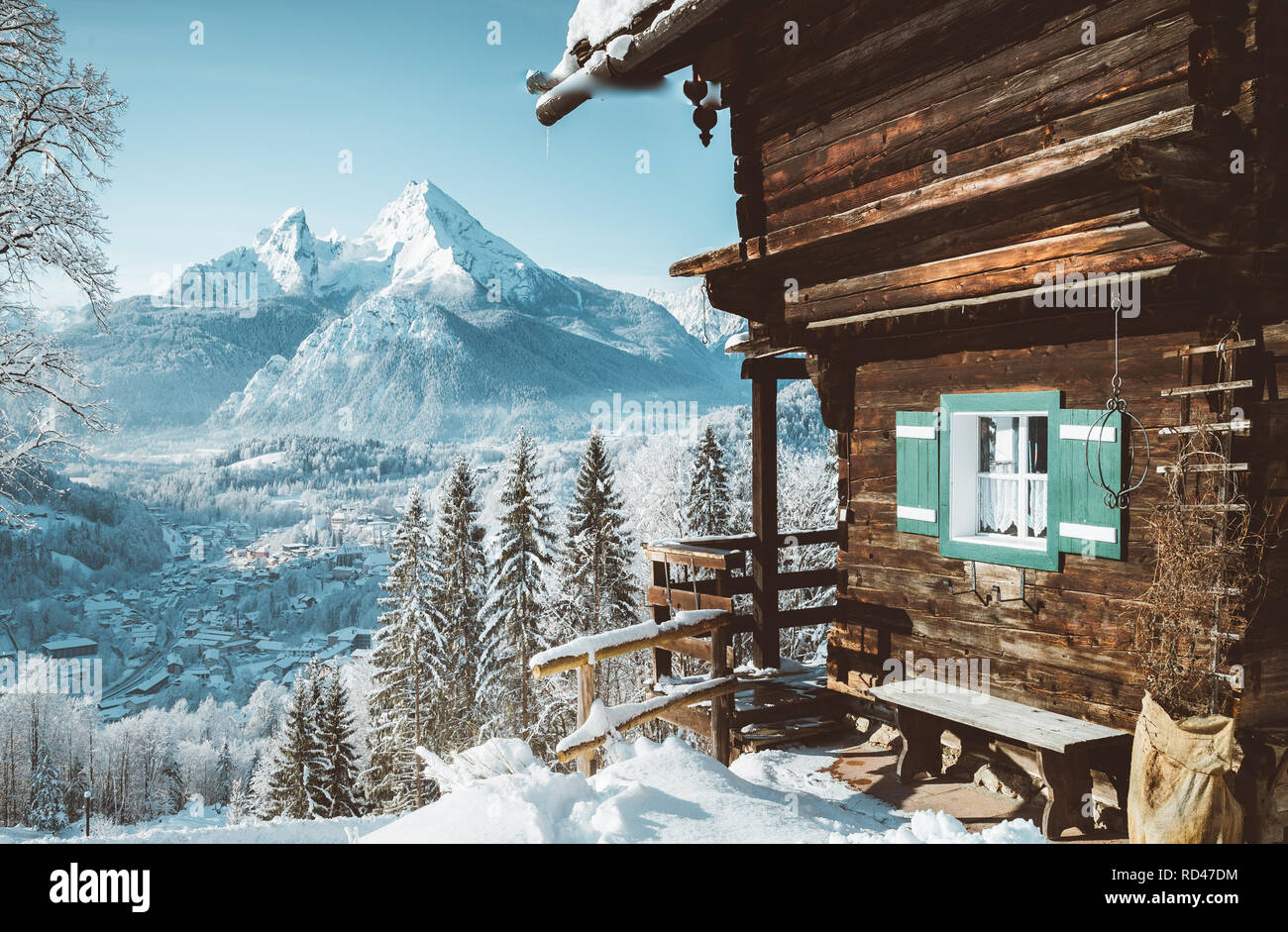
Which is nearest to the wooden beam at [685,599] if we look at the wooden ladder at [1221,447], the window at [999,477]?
the window at [999,477]

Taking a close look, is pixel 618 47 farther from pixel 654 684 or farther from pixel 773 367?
pixel 654 684

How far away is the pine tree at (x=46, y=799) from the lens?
41344 millimetres

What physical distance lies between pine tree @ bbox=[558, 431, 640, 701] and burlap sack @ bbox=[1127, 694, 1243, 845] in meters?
25.3

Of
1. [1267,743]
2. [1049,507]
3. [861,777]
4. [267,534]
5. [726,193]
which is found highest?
[726,193]

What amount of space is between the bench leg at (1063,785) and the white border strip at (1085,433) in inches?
84.8

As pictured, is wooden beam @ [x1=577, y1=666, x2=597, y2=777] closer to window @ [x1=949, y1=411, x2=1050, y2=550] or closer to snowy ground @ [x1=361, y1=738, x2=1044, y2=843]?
snowy ground @ [x1=361, y1=738, x2=1044, y2=843]

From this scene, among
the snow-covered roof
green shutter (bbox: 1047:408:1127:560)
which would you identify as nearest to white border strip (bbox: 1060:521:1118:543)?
green shutter (bbox: 1047:408:1127:560)

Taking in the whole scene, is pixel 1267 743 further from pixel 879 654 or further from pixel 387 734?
pixel 387 734

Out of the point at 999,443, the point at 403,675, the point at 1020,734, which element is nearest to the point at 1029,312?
the point at 999,443

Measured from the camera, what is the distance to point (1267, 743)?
4.90 m

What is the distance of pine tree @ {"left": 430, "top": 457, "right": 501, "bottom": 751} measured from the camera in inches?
1162

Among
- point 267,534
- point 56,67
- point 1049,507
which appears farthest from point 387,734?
point 267,534
